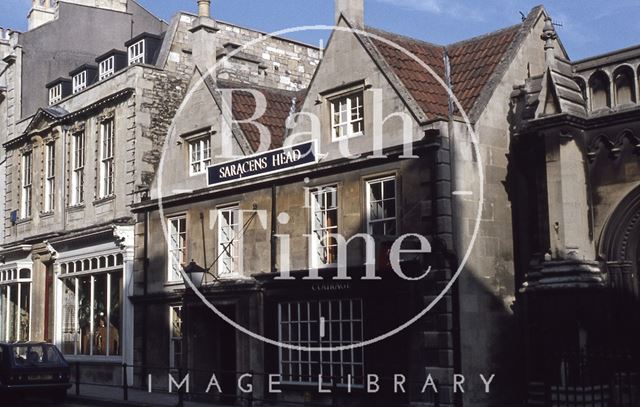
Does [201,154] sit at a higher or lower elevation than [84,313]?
higher

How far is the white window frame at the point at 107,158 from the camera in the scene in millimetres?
30734

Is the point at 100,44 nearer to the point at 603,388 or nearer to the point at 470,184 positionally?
the point at 470,184

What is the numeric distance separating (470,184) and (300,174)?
467 centimetres

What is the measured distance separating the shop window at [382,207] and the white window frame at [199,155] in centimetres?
684

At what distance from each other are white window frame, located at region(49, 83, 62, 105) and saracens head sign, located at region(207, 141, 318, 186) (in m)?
13.4

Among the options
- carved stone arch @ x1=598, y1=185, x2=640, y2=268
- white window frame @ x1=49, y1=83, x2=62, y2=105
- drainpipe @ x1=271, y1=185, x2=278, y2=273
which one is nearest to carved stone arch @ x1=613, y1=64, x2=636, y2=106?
carved stone arch @ x1=598, y1=185, x2=640, y2=268

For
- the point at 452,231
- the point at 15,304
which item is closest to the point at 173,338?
the point at 452,231

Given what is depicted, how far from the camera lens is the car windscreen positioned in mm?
23664

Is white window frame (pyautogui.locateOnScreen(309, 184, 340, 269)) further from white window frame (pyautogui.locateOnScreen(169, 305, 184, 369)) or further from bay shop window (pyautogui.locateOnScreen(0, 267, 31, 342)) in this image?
bay shop window (pyautogui.locateOnScreen(0, 267, 31, 342))

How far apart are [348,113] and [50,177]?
16.5m

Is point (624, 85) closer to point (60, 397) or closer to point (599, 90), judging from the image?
point (599, 90)

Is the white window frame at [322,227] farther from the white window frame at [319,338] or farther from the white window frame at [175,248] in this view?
the white window frame at [175,248]

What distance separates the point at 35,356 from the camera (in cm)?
2414

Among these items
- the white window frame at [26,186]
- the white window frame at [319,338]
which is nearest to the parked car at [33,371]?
the white window frame at [319,338]
